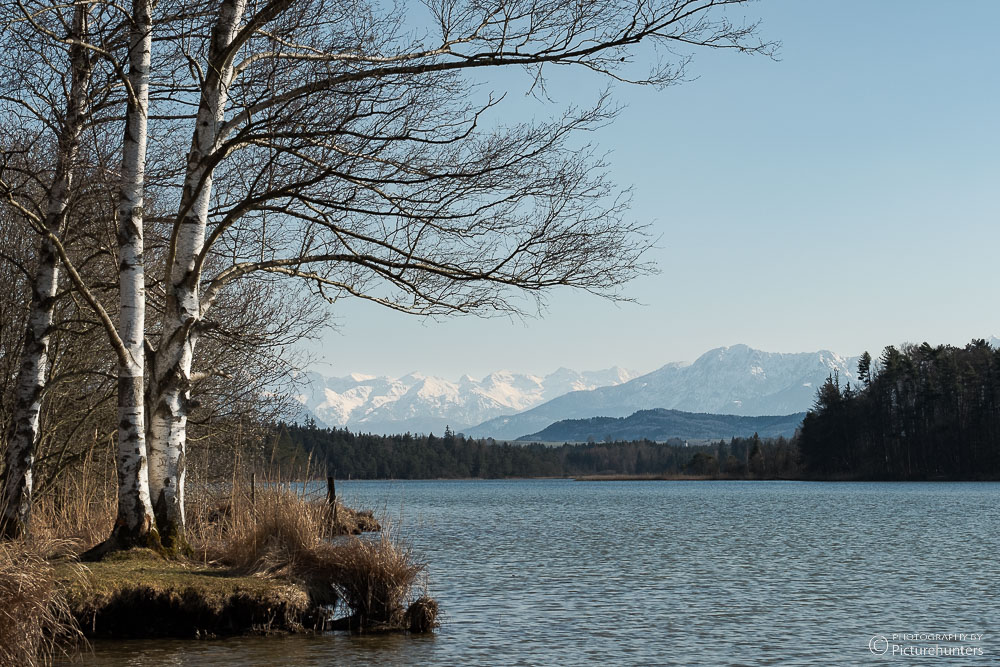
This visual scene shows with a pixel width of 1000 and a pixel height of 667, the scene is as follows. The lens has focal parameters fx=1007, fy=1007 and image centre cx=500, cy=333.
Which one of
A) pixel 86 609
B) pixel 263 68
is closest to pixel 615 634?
pixel 86 609

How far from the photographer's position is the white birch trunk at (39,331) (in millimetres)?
12828

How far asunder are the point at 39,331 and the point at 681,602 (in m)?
10.8

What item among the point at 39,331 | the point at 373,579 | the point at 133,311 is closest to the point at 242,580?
the point at 373,579

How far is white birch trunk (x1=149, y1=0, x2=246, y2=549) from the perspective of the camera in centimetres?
1227

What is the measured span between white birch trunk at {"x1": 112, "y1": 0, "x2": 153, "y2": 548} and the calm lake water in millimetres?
1533

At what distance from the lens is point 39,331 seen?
13195 mm

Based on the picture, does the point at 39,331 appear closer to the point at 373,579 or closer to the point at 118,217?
the point at 118,217

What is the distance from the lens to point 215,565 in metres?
13.6

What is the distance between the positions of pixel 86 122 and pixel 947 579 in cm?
1790

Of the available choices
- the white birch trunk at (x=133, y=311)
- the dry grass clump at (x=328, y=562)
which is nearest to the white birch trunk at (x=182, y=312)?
the white birch trunk at (x=133, y=311)

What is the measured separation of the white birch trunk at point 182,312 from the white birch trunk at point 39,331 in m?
1.67

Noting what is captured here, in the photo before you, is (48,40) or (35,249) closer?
(48,40)

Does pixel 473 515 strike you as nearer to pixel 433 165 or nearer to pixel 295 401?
pixel 295 401

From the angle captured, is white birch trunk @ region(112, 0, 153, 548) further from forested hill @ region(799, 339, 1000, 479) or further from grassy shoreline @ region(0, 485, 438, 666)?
forested hill @ region(799, 339, 1000, 479)
